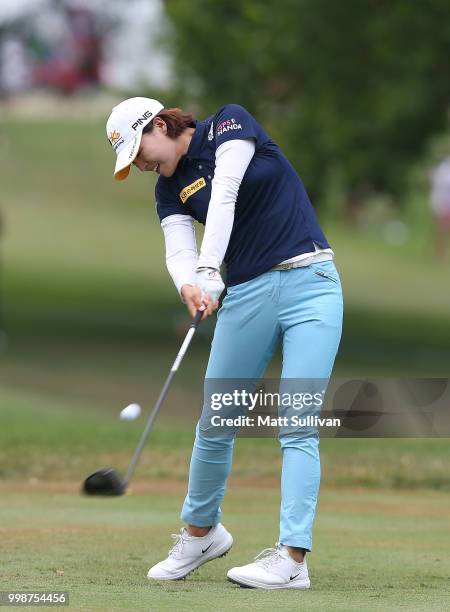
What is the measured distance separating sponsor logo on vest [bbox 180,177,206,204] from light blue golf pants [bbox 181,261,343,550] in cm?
45

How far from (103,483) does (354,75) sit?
1607 cm

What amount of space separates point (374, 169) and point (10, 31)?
45.4 ft

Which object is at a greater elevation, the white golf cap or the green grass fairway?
the white golf cap

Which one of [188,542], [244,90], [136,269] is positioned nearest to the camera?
[188,542]

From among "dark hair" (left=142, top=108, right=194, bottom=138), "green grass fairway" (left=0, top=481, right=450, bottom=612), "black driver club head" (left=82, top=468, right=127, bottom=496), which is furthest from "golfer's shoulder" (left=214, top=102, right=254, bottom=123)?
"green grass fairway" (left=0, top=481, right=450, bottom=612)

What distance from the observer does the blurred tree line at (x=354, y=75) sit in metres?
20.4

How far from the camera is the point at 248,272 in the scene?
6281mm

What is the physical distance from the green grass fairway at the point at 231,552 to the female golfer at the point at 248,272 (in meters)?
0.31

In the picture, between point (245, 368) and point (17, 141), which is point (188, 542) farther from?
point (17, 141)

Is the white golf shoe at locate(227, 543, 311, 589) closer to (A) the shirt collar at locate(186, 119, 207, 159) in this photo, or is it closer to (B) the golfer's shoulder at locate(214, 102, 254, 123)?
(A) the shirt collar at locate(186, 119, 207, 159)

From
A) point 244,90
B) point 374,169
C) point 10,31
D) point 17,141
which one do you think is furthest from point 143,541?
point 17,141

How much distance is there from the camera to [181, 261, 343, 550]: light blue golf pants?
242 inches

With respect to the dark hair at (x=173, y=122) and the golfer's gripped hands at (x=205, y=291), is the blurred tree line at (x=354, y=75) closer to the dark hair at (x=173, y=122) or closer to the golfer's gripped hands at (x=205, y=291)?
the dark hair at (x=173, y=122)

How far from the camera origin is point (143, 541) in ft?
24.8
